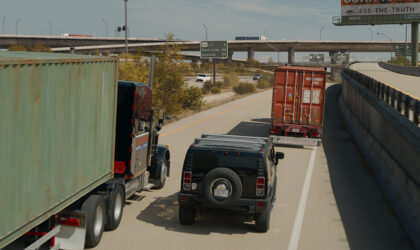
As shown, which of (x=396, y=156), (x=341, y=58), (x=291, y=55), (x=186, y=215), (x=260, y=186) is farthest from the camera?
(x=291, y=55)

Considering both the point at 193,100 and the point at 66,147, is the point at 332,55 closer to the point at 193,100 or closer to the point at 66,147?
the point at 193,100

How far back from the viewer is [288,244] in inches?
395

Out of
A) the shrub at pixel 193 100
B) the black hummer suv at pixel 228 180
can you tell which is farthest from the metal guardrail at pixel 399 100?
the shrub at pixel 193 100

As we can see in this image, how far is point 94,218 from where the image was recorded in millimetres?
9211

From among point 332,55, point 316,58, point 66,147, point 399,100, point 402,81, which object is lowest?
point 66,147

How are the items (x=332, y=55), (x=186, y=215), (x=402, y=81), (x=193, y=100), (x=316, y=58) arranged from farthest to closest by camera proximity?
1. (x=316, y=58)
2. (x=332, y=55)
3. (x=402, y=81)
4. (x=193, y=100)
5. (x=186, y=215)

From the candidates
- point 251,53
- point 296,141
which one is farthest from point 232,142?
point 251,53

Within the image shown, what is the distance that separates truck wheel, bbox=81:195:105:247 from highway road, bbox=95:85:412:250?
11.6 inches

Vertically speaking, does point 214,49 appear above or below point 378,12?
below

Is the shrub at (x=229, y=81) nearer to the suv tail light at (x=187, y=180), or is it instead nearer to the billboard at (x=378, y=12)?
the billboard at (x=378, y=12)

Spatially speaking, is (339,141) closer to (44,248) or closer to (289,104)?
(289,104)

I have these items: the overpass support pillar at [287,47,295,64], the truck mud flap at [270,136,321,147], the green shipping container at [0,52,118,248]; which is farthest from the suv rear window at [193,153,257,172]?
the overpass support pillar at [287,47,295,64]

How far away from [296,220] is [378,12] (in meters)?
63.4

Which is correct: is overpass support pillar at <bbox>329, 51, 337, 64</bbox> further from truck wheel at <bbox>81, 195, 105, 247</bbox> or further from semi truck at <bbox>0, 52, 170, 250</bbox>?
truck wheel at <bbox>81, 195, 105, 247</bbox>
